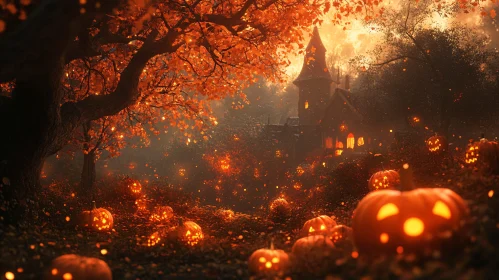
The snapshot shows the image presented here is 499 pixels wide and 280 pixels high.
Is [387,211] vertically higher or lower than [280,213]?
lower

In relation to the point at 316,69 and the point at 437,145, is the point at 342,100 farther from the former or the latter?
the point at 437,145

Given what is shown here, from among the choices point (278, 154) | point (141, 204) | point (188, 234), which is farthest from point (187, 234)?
point (278, 154)

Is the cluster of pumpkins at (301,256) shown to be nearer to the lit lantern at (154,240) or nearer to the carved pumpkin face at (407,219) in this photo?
the carved pumpkin face at (407,219)

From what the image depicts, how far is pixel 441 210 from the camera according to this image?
17.1ft

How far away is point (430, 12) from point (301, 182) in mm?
16169

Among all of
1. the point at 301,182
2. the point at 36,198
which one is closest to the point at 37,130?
the point at 36,198

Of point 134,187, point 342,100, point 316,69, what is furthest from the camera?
point 316,69

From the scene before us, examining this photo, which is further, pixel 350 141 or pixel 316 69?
pixel 316 69

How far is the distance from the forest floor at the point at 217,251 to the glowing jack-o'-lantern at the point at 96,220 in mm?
272

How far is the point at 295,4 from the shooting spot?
13.8 m

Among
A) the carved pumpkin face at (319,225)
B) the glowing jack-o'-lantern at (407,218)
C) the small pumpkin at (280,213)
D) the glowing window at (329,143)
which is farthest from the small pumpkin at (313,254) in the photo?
the glowing window at (329,143)

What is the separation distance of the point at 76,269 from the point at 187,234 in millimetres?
4420

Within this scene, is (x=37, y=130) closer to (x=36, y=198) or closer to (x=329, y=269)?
(x=36, y=198)

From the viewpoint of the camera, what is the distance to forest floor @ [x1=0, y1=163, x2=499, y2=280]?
389 centimetres
